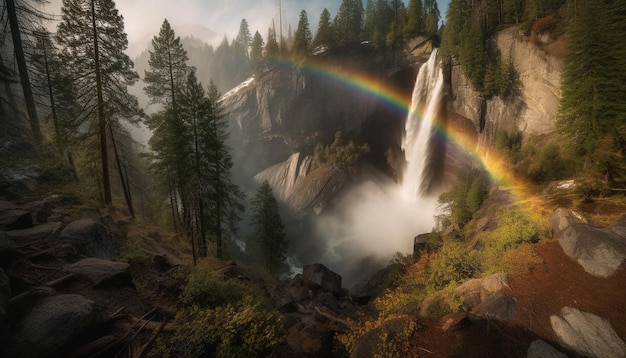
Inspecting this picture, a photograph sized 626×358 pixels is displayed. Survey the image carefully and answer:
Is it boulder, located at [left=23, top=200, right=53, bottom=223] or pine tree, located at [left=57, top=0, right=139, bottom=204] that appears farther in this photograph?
pine tree, located at [left=57, top=0, right=139, bottom=204]

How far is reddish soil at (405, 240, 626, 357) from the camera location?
19.6 feet

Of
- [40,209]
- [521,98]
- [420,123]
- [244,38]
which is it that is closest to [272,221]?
[40,209]

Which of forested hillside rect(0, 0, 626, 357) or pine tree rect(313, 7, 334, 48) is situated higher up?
pine tree rect(313, 7, 334, 48)

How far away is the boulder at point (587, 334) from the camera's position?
215 inches

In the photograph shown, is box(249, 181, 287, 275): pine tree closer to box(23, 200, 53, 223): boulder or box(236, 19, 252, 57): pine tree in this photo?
box(23, 200, 53, 223): boulder

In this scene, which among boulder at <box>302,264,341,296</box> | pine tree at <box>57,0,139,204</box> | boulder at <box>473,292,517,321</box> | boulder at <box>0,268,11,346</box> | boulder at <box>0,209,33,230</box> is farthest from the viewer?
boulder at <box>302,264,341,296</box>

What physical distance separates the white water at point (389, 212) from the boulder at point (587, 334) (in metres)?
26.2

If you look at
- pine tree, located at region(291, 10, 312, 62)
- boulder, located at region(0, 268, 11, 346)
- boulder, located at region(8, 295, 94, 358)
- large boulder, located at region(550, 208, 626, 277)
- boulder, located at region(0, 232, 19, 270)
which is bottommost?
large boulder, located at region(550, 208, 626, 277)

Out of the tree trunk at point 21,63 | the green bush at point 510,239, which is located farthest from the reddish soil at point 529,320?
the tree trunk at point 21,63

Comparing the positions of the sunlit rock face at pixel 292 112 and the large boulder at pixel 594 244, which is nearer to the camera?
the large boulder at pixel 594 244

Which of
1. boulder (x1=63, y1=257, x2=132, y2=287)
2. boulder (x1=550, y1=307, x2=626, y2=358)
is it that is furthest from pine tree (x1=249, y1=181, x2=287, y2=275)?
boulder (x1=550, y1=307, x2=626, y2=358)

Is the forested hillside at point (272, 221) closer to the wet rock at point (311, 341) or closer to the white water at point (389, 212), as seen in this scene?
the wet rock at point (311, 341)

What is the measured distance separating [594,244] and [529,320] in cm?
436

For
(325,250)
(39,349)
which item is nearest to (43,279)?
(39,349)
